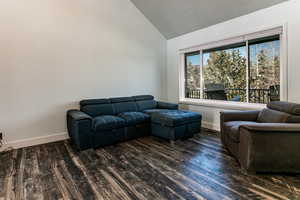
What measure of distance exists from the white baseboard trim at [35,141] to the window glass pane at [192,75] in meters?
3.33

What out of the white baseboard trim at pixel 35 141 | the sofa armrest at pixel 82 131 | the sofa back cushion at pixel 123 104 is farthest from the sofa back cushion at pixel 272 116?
the white baseboard trim at pixel 35 141

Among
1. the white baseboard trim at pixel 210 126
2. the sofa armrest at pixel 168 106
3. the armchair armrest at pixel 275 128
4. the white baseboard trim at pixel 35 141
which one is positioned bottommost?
the white baseboard trim at pixel 35 141

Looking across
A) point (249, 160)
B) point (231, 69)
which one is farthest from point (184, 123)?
point (231, 69)

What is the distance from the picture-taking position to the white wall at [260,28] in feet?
9.45

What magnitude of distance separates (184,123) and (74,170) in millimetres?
2094

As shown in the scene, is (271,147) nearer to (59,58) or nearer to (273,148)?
(273,148)

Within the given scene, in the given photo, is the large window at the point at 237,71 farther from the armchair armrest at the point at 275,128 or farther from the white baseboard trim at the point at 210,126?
the armchair armrest at the point at 275,128

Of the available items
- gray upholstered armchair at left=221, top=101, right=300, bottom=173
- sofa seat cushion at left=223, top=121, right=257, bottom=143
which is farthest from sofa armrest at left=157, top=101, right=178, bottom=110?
gray upholstered armchair at left=221, top=101, right=300, bottom=173

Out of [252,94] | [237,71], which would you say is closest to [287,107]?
[252,94]

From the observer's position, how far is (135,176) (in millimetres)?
2186

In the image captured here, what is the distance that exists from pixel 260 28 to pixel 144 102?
114 inches

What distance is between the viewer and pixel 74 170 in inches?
93.0

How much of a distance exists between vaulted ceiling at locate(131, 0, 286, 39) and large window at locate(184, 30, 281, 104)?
23.6 inches

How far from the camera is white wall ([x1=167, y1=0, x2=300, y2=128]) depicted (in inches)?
113
